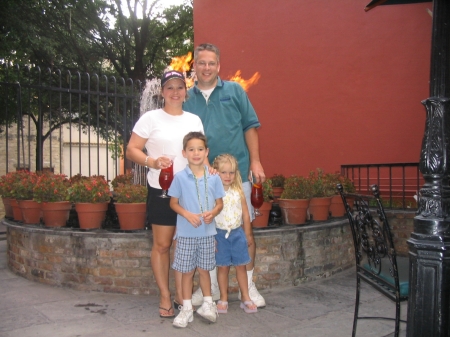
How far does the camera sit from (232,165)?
372 centimetres

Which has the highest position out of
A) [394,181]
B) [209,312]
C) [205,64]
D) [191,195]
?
[205,64]

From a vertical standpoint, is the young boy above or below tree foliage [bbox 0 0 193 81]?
below

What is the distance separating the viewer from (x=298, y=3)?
31.0ft

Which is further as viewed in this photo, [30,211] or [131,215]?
[30,211]

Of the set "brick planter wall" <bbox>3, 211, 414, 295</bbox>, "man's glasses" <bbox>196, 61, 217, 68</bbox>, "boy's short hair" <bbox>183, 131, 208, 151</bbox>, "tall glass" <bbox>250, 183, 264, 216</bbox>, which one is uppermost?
"man's glasses" <bbox>196, 61, 217, 68</bbox>

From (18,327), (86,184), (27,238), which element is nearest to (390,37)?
(86,184)

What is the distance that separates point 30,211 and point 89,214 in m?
0.83

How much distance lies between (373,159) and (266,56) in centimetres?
320

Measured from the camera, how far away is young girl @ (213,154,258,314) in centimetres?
375

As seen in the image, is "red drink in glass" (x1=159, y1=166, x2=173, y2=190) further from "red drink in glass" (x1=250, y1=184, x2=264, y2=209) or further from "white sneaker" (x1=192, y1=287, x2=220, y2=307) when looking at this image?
"white sneaker" (x1=192, y1=287, x2=220, y2=307)

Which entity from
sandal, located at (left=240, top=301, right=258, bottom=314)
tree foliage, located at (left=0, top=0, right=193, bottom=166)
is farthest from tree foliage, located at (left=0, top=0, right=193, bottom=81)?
sandal, located at (left=240, top=301, right=258, bottom=314)


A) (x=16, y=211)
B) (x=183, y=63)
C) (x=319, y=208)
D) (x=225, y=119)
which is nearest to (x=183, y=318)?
(x=225, y=119)

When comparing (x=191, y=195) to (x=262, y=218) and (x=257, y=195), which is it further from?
(x=262, y=218)

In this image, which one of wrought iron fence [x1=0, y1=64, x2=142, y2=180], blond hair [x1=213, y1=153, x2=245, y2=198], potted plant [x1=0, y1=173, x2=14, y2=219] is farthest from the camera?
wrought iron fence [x1=0, y1=64, x2=142, y2=180]
